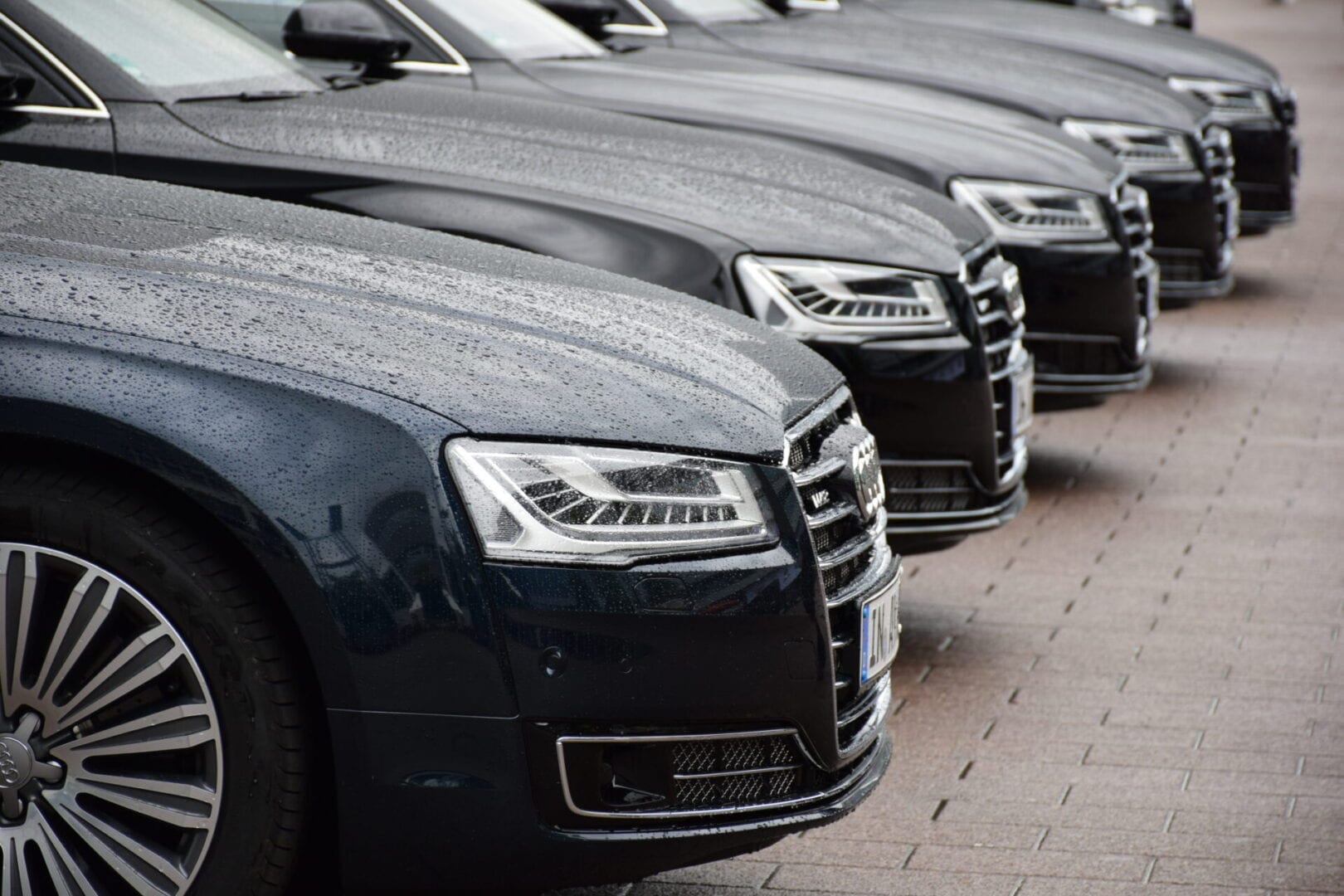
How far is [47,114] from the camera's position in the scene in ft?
→ 14.2

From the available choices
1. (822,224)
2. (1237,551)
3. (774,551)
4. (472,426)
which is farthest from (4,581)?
(1237,551)

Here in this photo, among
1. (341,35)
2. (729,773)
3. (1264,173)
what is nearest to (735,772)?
(729,773)

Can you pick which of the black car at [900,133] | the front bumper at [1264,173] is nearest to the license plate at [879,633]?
the black car at [900,133]

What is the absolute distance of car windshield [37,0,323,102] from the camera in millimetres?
4531

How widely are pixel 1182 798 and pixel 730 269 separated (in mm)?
1575

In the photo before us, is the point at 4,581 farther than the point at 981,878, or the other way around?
the point at 981,878

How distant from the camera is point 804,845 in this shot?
3.58 m

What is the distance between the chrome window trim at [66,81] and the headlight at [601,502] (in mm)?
2182

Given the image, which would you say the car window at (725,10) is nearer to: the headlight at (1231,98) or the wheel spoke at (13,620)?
the headlight at (1231,98)

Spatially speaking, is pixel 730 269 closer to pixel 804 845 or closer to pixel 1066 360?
pixel 804 845

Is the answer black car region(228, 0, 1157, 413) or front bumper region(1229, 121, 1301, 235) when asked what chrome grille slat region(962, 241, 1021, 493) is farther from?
front bumper region(1229, 121, 1301, 235)

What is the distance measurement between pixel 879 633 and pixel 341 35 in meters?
3.14

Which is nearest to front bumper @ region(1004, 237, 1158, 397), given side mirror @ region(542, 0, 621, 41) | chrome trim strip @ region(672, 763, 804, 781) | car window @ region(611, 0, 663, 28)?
side mirror @ region(542, 0, 621, 41)

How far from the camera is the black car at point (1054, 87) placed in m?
7.74
